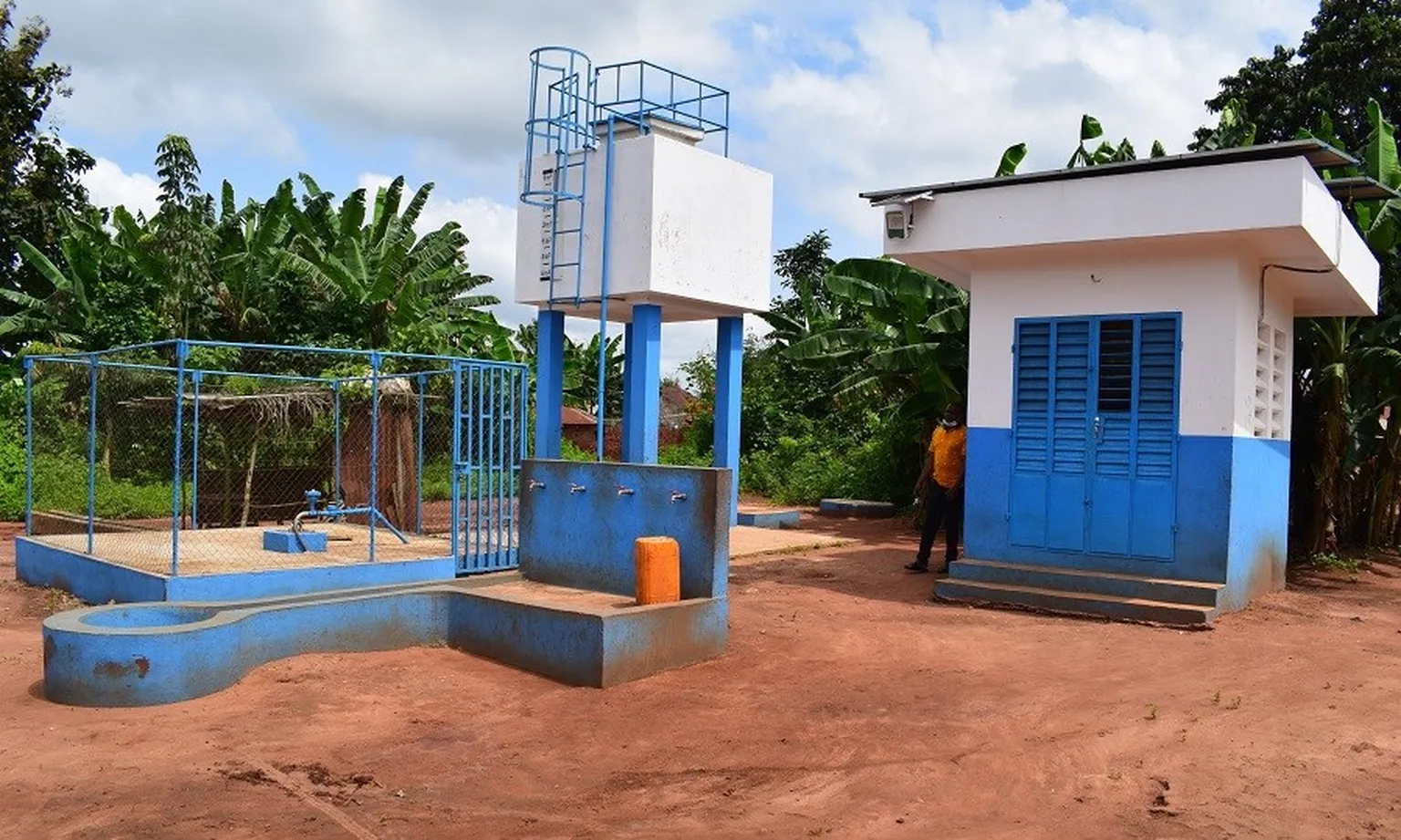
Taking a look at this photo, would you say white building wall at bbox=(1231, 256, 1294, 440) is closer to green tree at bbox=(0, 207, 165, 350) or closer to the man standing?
the man standing

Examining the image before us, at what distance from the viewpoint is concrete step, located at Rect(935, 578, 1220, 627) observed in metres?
9.69

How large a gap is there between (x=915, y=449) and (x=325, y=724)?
15.3 metres

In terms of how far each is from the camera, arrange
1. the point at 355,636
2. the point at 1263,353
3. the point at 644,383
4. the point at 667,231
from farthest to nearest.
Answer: the point at 644,383
the point at 667,231
the point at 1263,353
the point at 355,636

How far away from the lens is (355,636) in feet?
28.4

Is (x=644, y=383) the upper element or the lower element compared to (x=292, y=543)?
upper

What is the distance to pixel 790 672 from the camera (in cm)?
817

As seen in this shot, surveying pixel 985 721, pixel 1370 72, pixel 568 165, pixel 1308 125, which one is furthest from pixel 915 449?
pixel 985 721

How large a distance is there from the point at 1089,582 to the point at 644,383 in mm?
7126

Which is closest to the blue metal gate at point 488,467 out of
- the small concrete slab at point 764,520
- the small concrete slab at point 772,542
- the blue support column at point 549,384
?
the small concrete slab at point 772,542

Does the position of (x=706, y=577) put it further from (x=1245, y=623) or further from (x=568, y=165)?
(x=568, y=165)

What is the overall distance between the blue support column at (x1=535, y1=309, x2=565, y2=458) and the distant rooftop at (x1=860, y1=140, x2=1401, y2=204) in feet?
21.2

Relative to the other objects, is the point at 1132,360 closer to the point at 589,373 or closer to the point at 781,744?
the point at 781,744

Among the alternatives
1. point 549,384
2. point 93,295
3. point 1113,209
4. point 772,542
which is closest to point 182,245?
point 93,295

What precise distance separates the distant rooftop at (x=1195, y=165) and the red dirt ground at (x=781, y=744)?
157 inches
